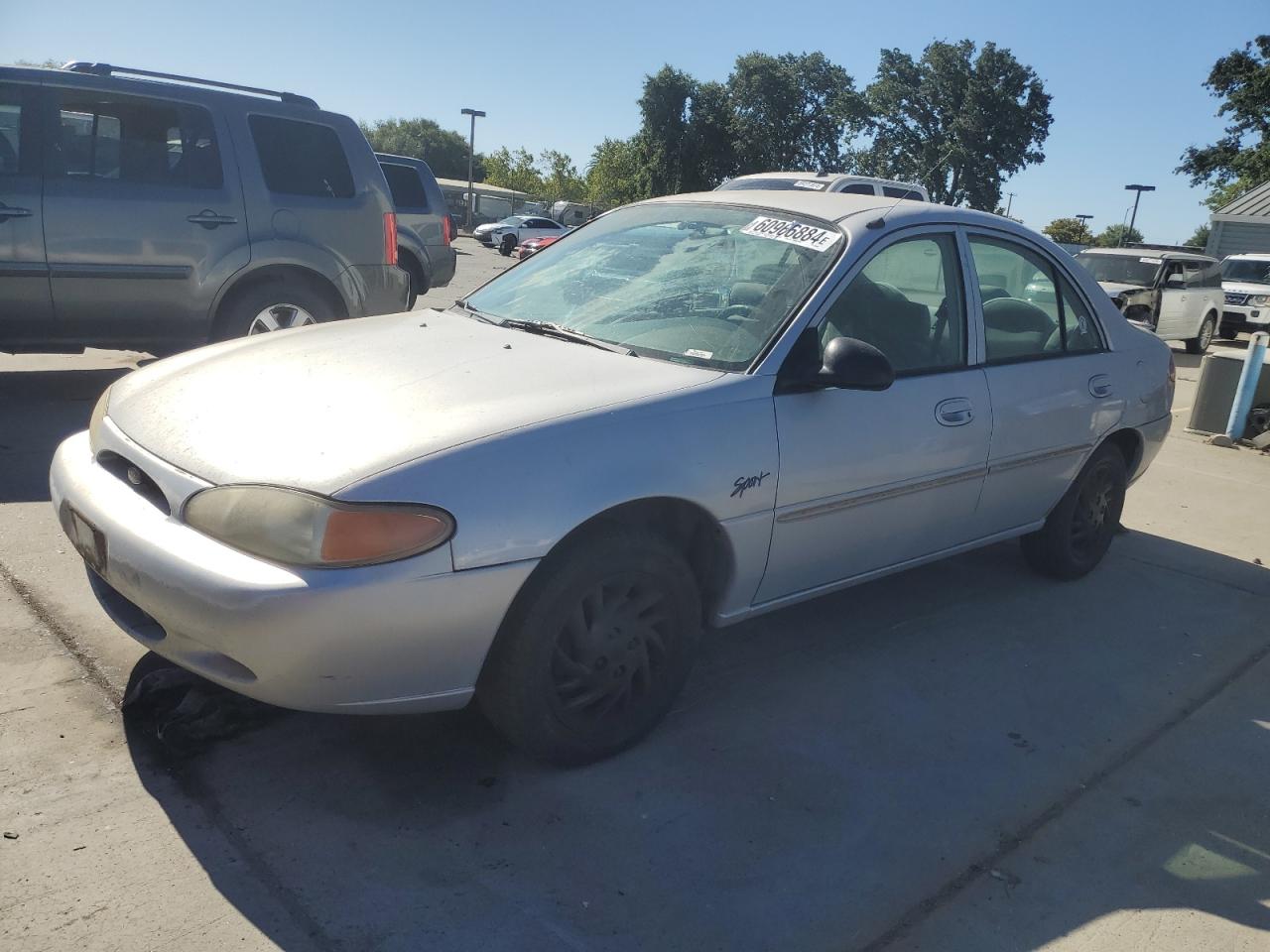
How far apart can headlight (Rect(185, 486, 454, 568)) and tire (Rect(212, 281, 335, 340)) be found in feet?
13.6

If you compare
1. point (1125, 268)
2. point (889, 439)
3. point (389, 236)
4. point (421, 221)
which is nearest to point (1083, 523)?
point (889, 439)

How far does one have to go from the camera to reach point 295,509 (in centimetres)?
243

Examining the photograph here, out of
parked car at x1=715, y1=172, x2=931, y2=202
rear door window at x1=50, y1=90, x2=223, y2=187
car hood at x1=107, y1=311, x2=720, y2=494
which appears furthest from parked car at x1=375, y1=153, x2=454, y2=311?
car hood at x1=107, y1=311, x2=720, y2=494

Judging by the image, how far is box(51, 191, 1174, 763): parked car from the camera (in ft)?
8.09

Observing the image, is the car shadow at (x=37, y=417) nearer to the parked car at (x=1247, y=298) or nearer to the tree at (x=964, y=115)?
the parked car at (x=1247, y=298)

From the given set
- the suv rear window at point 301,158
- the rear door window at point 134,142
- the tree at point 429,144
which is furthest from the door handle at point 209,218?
the tree at point 429,144

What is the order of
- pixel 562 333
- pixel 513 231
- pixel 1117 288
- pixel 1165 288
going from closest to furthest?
pixel 562 333
pixel 1117 288
pixel 1165 288
pixel 513 231

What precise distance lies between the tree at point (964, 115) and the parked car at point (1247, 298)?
32.8m

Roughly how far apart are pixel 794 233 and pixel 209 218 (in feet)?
13.4

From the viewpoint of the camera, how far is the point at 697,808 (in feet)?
9.41

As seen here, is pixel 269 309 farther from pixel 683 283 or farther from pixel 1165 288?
pixel 1165 288

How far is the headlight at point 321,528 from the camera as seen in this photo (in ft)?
7.88

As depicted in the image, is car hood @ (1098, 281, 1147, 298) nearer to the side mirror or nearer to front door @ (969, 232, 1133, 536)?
front door @ (969, 232, 1133, 536)

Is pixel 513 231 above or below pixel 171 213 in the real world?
below
